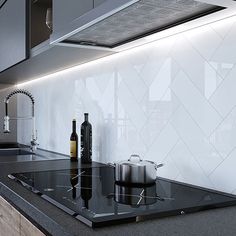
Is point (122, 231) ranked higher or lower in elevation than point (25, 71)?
lower

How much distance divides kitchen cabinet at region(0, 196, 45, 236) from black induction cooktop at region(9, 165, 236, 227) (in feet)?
0.31

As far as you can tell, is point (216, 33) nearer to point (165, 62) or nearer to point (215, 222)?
point (165, 62)

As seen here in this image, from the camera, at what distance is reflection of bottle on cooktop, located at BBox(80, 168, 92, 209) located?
45.9 inches

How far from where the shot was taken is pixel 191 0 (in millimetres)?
1062

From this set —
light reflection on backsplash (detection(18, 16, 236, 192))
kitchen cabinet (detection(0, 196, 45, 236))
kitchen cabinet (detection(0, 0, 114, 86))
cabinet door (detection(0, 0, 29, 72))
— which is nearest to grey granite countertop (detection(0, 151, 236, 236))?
kitchen cabinet (detection(0, 196, 45, 236))

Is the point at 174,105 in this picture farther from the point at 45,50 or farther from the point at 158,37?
the point at 45,50

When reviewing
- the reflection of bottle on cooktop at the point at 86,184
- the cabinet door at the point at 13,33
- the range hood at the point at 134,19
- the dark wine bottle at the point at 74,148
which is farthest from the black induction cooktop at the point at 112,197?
the cabinet door at the point at 13,33

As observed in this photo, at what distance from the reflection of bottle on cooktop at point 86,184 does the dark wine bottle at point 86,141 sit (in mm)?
228

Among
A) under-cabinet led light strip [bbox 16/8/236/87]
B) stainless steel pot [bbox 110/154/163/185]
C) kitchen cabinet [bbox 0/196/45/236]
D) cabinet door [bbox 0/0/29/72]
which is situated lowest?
kitchen cabinet [bbox 0/196/45/236]

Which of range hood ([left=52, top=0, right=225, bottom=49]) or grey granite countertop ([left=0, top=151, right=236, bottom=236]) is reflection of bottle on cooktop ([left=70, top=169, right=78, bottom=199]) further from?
range hood ([left=52, top=0, right=225, bottom=49])

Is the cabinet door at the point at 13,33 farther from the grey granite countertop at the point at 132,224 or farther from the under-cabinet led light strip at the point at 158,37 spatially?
the grey granite countertop at the point at 132,224

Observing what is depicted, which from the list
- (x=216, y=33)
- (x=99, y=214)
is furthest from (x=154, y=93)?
(x=99, y=214)

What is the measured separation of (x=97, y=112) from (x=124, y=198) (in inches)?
39.1

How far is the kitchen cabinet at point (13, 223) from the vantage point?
3.51 feet
